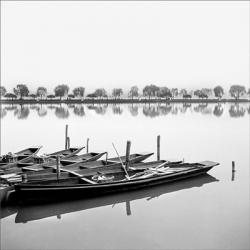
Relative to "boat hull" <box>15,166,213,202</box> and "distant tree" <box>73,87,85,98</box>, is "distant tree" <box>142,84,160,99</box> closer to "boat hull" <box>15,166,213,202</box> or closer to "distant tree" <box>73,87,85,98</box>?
"distant tree" <box>73,87,85,98</box>

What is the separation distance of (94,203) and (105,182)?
3.53ft

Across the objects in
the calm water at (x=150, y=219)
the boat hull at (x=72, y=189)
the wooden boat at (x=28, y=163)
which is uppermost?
the wooden boat at (x=28, y=163)

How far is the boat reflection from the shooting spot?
1412 cm

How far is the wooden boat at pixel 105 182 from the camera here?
14.7 metres

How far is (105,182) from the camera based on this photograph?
629 inches

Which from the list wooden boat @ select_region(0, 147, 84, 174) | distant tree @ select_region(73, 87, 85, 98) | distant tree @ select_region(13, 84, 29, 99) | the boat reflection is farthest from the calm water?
distant tree @ select_region(73, 87, 85, 98)

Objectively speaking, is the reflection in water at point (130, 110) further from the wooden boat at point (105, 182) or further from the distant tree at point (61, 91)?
the distant tree at point (61, 91)

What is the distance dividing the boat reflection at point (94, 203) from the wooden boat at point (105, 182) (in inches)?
10.1

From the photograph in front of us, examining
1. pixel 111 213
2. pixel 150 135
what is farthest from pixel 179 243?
pixel 150 135

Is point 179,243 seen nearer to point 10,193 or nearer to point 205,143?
point 10,193

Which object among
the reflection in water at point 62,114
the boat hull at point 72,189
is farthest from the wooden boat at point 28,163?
the reflection in water at point 62,114

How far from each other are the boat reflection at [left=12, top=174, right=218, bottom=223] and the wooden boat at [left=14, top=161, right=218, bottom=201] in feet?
0.84

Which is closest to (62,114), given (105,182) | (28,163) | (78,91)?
(28,163)

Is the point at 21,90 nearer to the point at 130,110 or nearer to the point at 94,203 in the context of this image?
the point at 130,110
